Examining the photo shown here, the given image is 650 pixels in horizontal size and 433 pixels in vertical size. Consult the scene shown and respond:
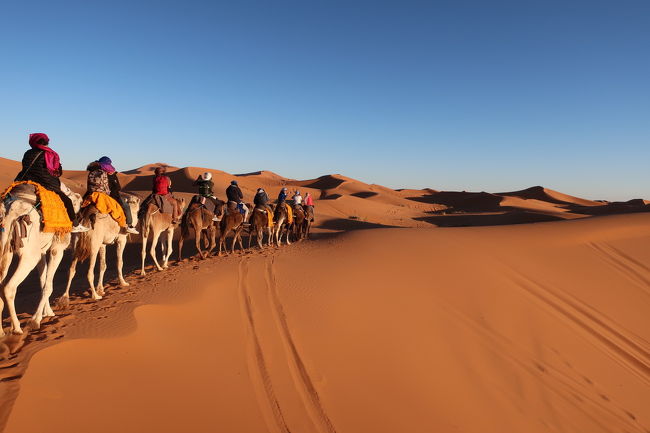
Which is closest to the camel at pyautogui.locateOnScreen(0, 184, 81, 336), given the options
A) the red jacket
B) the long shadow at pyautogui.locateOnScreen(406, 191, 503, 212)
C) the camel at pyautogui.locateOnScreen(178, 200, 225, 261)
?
the red jacket

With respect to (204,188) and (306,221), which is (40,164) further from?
(306,221)

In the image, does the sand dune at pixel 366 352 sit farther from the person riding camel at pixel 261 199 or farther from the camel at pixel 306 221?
the camel at pixel 306 221

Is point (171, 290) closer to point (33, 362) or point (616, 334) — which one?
point (33, 362)

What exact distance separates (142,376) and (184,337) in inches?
Result: 44.4

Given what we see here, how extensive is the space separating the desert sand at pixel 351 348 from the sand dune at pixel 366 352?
3 cm

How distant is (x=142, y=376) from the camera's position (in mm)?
4102

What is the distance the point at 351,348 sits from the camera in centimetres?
573

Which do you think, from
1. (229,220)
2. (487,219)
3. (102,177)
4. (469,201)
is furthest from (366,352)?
(469,201)

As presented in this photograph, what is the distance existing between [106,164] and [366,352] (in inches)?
241

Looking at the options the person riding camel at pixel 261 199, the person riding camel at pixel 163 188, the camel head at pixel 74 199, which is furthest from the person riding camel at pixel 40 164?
the person riding camel at pixel 261 199

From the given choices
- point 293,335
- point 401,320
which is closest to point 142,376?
point 293,335

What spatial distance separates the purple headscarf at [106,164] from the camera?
23.3 feet

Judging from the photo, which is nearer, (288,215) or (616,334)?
(616,334)

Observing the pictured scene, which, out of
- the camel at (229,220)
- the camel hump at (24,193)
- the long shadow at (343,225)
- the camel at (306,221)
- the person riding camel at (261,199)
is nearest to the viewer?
the camel hump at (24,193)
